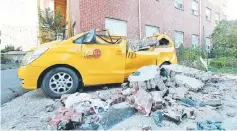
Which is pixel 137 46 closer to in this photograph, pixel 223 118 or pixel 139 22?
pixel 223 118

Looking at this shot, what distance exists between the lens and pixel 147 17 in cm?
1348

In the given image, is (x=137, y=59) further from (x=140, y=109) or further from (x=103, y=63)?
(x=140, y=109)

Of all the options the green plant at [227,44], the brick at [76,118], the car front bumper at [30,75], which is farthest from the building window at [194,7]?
the brick at [76,118]

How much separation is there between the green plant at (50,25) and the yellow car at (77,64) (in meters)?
7.64

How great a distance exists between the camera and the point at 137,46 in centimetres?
687

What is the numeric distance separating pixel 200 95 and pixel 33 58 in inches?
145

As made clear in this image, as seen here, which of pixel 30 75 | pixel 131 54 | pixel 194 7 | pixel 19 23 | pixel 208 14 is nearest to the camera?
pixel 30 75

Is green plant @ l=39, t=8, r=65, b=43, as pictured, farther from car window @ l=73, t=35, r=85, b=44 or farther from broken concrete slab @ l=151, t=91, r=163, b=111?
broken concrete slab @ l=151, t=91, r=163, b=111

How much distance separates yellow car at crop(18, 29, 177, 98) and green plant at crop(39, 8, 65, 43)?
7.64 meters

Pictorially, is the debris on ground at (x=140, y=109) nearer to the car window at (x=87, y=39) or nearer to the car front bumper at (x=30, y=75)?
the car front bumper at (x=30, y=75)

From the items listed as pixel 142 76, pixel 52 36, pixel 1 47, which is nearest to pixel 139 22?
pixel 52 36

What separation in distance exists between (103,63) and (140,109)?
1.88m

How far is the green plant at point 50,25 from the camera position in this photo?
42.5 feet

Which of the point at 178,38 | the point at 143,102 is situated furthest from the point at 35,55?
the point at 178,38
